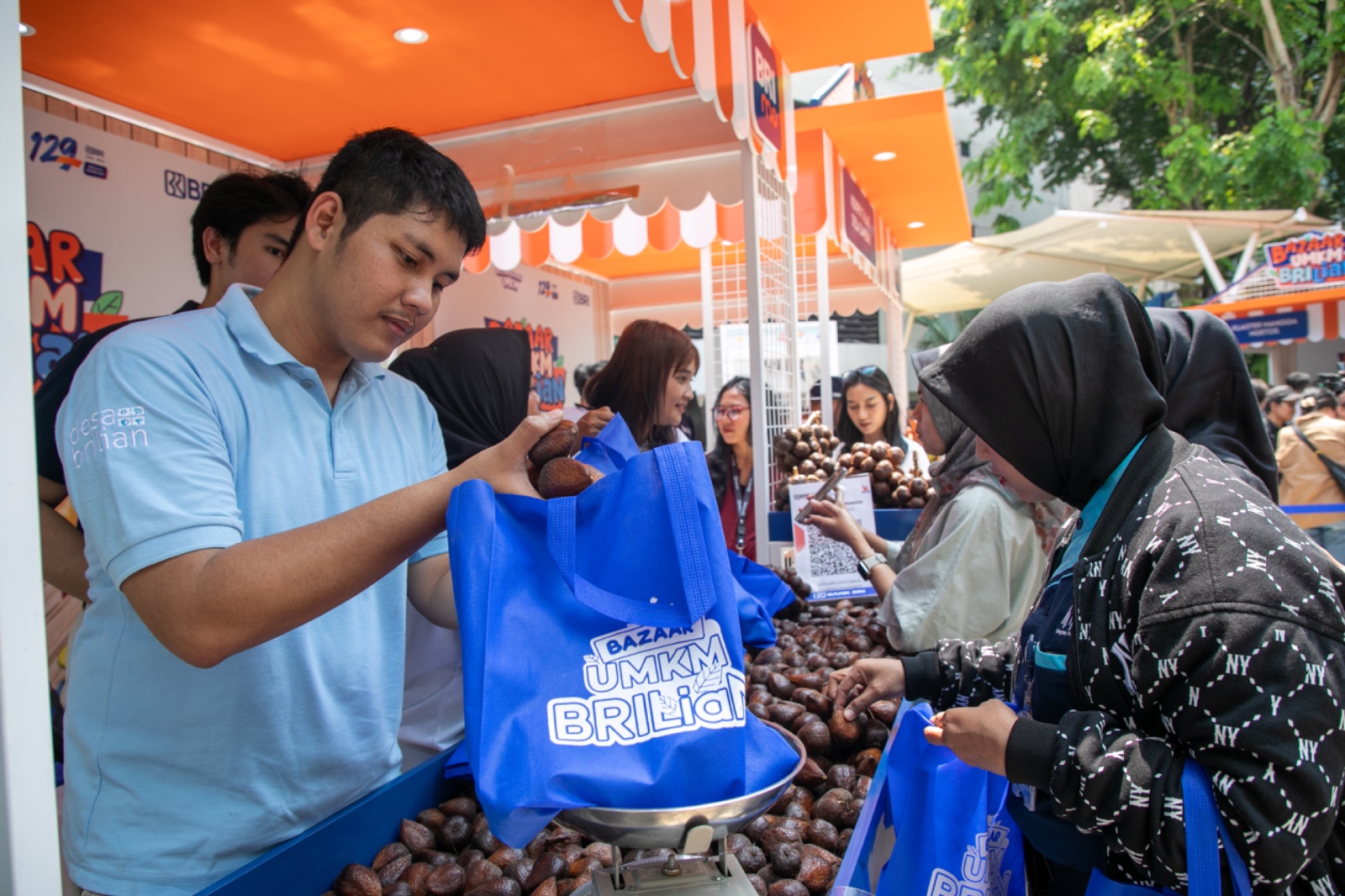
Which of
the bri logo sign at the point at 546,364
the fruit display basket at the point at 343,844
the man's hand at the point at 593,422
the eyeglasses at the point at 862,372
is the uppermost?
the bri logo sign at the point at 546,364

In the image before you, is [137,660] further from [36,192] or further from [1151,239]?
[1151,239]

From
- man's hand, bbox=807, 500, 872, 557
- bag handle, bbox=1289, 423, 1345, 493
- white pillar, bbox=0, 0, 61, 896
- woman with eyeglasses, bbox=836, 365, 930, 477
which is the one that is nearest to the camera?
white pillar, bbox=0, 0, 61, 896

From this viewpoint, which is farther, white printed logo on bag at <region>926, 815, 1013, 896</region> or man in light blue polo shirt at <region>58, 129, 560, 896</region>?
white printed logo on bag at <region>926, 815, 1013, 896</region>

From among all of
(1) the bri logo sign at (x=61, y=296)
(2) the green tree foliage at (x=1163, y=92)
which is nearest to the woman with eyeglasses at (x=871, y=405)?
(1) the bri logo sign at (x=61, y=296)

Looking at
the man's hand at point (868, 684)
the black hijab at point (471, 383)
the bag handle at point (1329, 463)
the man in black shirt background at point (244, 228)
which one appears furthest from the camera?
the bag handle at point (1329, 463)

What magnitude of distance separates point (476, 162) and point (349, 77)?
2.92 feet

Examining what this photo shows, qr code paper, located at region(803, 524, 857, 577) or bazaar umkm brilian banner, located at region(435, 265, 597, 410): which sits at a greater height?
bazaar umkm brilian banner, located at region(435, 265, 597, 410)

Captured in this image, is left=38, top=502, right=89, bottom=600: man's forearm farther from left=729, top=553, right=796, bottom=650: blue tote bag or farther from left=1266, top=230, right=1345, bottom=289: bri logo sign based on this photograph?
left=1266, top=230, right=1345, bottom=289: bri logo sign

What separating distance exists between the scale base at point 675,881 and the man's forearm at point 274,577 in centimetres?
50

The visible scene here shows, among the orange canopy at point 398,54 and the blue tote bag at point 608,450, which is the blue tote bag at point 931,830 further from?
the orange canopy at point 398,54

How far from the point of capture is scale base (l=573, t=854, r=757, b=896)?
3.47 ft

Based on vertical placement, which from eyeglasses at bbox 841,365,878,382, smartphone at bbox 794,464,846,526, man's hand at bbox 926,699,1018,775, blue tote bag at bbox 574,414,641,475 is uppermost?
eyeglasses at bbox 841,365,878,382

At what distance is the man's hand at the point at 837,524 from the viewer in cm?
308

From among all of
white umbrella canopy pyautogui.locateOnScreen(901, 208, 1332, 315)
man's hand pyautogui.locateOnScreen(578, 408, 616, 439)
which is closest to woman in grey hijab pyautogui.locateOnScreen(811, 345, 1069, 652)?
man's hand pyautogui.locateOnScreen(578, 408, 616, 439)
